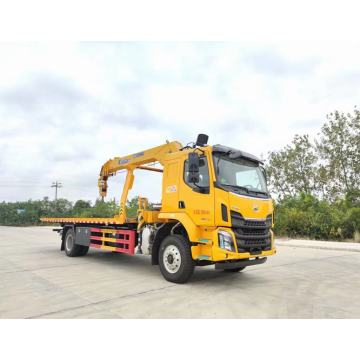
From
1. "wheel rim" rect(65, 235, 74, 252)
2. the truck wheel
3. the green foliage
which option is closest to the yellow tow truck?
the truck wheel

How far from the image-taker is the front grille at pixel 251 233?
18.9 feet

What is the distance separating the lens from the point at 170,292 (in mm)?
5461

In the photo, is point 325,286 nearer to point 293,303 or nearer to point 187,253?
point 293,303

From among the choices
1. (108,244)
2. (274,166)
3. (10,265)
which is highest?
(274,166)

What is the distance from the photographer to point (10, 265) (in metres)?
8.39

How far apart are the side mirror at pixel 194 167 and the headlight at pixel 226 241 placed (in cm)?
115

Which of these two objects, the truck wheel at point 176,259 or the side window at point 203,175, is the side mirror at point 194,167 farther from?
the truck wheel at point 176,259

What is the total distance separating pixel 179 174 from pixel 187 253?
5.51 feet

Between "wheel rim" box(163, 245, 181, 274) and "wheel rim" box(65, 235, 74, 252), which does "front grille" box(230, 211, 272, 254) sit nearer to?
"wheel rim" box(163, 245, 181, 274)

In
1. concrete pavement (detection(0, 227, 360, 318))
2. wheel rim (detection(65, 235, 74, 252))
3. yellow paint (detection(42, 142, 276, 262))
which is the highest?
yellow paint (detection(42, 142, 276, 262))

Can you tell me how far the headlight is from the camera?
5.61 metres

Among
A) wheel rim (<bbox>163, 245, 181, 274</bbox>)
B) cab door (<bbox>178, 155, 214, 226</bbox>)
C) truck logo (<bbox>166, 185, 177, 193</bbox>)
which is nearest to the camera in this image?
cab door (<bbox>178, 155, 214, 226</bbox>)

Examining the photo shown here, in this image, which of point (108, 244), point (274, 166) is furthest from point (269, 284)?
point (274, 166)
